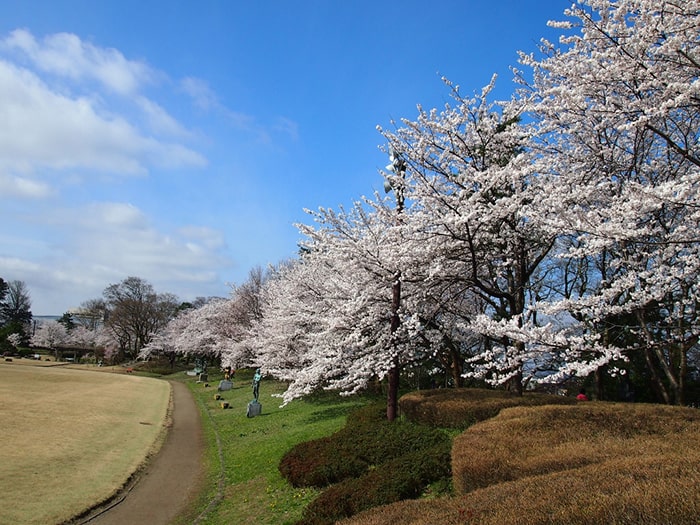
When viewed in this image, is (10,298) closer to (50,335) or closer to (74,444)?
(50,335)

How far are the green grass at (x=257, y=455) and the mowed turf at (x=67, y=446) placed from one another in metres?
2.40

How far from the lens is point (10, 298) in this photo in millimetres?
86250

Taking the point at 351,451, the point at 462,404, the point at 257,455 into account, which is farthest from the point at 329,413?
the point at 462,404

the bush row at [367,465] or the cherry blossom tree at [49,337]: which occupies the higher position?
the cherry blossom tree at [49,337]

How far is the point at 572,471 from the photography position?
4641 mm

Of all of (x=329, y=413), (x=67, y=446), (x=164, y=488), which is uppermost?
(x=329, y=413)

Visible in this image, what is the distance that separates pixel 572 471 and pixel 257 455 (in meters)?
10.4

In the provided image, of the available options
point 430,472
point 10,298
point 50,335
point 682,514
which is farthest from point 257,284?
point 10,298

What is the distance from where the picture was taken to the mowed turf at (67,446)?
9.87 meters

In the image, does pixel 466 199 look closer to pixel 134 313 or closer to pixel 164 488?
pixel 164 488

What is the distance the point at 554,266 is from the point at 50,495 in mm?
18936

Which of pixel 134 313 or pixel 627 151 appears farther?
pixel 134 313

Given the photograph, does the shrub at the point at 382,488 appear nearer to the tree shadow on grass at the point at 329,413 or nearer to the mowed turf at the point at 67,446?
the mowed turf at the point at 67,446

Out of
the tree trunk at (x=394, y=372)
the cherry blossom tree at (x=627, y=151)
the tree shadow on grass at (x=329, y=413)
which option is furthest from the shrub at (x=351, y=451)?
the tree shadow on grass at (x=329, y=413)
